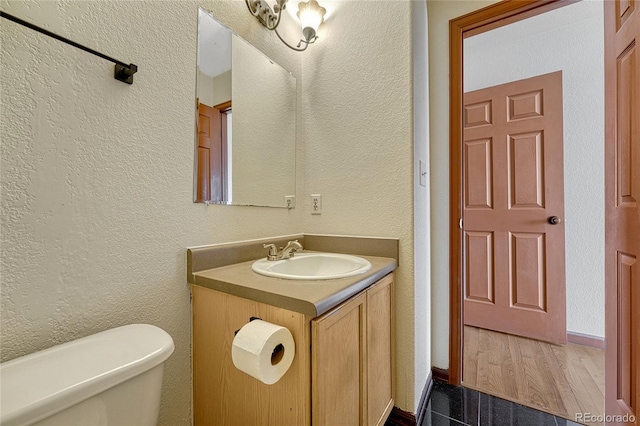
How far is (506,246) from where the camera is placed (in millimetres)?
2086

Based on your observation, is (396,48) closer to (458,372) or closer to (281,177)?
(281,177)

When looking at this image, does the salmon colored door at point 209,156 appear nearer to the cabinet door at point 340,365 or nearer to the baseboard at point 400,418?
the cabinet door at point 340,365

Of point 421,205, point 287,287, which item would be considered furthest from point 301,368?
point 421,205

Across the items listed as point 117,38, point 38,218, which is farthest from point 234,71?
point 38,218

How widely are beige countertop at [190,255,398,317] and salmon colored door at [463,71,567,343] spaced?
1.60 m

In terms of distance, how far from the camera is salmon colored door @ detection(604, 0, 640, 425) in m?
0.90

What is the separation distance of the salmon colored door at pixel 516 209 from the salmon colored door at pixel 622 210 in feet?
3.26

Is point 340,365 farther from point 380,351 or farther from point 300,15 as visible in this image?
point 300,15

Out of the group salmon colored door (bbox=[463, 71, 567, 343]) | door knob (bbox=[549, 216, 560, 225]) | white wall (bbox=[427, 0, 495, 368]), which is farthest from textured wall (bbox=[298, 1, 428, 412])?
door knob (bbox=[549, 216, 560, 225])

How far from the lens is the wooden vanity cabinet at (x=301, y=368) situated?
0.71 metres

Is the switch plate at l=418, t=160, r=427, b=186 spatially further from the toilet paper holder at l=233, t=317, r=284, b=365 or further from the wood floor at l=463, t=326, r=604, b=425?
the wood floor at l=463, t=326, r=604, b=425

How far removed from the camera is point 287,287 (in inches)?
30.9

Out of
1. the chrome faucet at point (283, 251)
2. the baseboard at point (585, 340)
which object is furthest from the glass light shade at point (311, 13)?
the baseboard at point (585, 340)

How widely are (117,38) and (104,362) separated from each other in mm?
878
